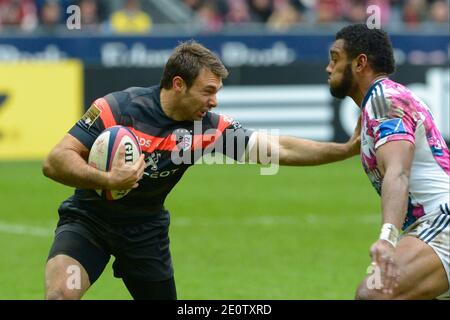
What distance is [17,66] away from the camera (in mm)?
20203

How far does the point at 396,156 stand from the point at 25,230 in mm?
9256

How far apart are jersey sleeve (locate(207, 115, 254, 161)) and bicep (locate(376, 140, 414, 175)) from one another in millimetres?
1664

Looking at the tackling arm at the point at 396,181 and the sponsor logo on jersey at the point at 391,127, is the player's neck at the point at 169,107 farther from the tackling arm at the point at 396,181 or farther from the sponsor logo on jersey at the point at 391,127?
the tackling arm at the point at 396,181

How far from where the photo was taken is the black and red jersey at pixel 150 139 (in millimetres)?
7648

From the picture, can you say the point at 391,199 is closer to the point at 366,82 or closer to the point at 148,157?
the point at 366,82

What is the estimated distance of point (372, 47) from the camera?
716cm

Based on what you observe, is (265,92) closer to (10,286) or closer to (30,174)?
(30,174)

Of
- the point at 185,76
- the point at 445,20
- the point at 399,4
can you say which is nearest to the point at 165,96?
the point at 185,76

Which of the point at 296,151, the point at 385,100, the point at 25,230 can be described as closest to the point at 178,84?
the point at 296,151

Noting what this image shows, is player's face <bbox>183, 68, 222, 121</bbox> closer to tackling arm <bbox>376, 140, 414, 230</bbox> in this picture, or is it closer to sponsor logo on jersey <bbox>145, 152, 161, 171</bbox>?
sponsor logo on jersey <bbox>145, 152, 161, 171</bbox>

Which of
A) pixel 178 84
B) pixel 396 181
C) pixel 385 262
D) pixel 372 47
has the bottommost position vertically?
pixel 385 262

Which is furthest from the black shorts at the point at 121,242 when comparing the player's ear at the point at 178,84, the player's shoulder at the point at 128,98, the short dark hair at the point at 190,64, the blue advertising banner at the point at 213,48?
the blue advertising banner at the point at 213,48

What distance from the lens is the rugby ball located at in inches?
287

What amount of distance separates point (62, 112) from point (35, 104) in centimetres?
Result: 52
